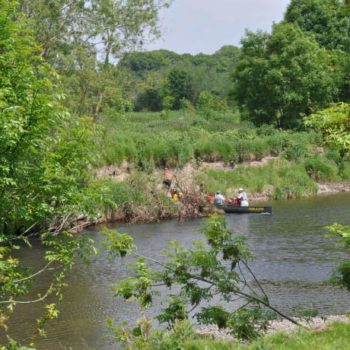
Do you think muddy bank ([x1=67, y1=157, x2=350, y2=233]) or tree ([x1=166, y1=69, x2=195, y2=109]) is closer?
muddy bank ([x1=67, y1=157, x2=350, y2=233])

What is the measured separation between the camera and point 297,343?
31.7 feet

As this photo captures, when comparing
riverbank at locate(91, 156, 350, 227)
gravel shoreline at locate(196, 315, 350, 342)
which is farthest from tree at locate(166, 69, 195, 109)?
gravel shoreline at locate(196, 315, 350, 342)

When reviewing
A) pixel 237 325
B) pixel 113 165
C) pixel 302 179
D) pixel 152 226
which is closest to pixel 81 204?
pixel 237 325

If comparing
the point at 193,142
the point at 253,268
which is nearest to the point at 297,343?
the point at 253,268

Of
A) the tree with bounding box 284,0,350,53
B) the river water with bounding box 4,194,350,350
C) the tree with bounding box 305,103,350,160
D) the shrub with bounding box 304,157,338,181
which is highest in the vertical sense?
the tree with bounding box 284,0,350,53

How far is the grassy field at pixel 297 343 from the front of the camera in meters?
9.19

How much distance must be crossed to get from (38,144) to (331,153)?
144 feet

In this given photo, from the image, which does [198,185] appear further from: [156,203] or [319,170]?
[319,170]

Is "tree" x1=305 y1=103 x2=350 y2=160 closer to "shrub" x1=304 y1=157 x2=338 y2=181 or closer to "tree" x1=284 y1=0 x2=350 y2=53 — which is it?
"shrub" x1=304 y1=157 x2=338 y2=181

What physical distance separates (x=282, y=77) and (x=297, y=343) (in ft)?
158

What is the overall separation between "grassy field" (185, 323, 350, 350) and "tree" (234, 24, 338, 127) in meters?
46.1

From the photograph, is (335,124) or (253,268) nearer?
(335,124)

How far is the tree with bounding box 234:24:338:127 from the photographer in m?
56.3

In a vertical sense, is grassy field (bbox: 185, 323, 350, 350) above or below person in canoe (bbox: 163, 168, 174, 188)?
above
